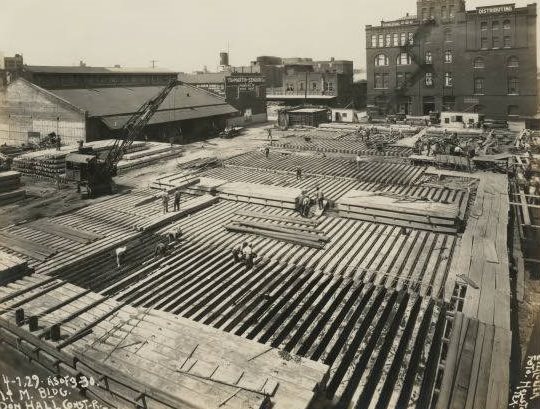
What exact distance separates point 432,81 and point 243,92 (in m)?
27.1

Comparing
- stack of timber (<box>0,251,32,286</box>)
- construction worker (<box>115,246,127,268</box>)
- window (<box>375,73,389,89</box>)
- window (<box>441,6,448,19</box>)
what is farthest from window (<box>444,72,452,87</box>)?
stack of timber (<box>0,251,32,286</box>)

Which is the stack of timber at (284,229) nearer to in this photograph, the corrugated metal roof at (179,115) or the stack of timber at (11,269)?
the stack of timber at (11,269)

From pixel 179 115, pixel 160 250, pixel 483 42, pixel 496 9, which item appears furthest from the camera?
pixel 483 42

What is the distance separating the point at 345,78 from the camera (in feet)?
236

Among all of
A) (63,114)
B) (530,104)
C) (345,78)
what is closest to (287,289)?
(63,114)

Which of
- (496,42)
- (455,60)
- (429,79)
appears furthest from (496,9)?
(429,79)

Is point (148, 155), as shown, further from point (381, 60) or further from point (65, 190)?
point (381, 60)

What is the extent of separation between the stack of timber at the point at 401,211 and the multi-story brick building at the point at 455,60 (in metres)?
45.5

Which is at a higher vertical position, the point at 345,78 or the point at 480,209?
the point at 345,78

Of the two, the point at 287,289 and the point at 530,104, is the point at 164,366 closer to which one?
the point at 287,289

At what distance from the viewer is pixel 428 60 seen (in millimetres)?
59500

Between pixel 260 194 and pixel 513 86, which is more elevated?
pixel 513 86

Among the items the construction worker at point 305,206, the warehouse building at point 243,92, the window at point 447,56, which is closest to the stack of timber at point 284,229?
the construction worker at point 305,206

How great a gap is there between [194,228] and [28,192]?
45.3 ft
